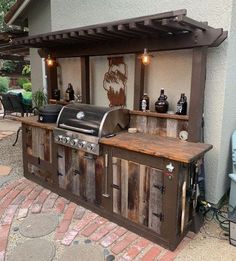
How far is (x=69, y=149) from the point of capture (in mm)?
3557

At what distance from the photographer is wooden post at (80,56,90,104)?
4.33 meters

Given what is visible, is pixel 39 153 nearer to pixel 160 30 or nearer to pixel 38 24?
pixel 160 30

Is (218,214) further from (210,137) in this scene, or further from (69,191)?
(69,191)

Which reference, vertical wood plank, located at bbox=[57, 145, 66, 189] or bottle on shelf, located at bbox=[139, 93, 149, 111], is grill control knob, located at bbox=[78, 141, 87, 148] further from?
bottle on shelf, located at bbox=[139, 93, 149, 111]

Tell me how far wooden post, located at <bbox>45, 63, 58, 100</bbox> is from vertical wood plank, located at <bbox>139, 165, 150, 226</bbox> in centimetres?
306

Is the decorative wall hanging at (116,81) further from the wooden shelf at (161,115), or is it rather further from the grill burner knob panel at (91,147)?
the grill burner knob panel at (91,147)

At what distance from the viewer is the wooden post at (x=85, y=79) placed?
171 inches

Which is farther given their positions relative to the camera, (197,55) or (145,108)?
(145,108)

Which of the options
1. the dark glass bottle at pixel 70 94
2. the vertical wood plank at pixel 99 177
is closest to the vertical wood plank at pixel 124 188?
the vertical wood plank at pixel 99 177

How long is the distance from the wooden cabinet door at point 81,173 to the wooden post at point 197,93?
1.23 m

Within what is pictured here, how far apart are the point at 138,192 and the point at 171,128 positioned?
103cm

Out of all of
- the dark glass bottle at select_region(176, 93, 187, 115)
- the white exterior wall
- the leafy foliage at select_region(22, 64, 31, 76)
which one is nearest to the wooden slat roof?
the white exterior wall

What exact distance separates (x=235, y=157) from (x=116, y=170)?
5.43 feet

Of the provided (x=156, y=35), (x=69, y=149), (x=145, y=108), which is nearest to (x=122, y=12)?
(x=156, y=35)
